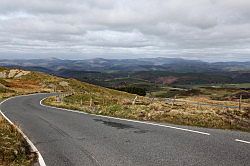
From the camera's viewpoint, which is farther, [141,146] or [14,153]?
[141,146]

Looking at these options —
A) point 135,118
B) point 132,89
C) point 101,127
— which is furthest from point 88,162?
point 132,89

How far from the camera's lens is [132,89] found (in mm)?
145125

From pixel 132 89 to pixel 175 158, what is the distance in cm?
13528

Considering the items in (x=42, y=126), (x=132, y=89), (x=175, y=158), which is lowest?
(x=132, y=89)

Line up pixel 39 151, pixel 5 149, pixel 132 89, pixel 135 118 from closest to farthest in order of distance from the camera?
pixel 5 149
pixel 39 151
pixel 135 118
pixel 132 89

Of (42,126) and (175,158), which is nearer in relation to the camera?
(175,158)

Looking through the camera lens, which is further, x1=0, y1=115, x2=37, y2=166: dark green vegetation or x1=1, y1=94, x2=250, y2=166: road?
x1=0, y1=115, x2=37, y2=166: dark green vegetation

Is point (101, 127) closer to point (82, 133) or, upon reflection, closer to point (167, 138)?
point (82, 133)

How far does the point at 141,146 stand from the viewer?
11898mm

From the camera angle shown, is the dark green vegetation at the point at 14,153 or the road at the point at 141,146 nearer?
the road at the point at 141,146

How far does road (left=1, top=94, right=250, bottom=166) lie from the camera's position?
973cm

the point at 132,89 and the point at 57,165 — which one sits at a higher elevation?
the point at 57,165

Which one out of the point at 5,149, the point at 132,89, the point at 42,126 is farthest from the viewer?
the point at 132,89

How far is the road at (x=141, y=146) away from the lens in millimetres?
9730
